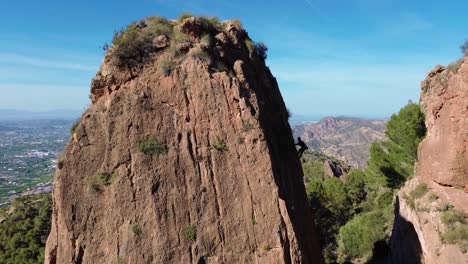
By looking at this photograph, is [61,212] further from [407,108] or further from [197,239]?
[407,108]

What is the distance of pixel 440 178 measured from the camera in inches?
972

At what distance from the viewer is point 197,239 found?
1527 cm

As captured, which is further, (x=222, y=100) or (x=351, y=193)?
(x=351, y=193)

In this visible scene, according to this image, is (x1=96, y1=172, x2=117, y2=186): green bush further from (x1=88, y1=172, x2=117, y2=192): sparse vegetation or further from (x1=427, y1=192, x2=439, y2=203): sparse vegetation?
(x1=427, y1=192, x2=439, y2=203): sparse vegetation

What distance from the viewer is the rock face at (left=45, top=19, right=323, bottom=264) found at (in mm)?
15273

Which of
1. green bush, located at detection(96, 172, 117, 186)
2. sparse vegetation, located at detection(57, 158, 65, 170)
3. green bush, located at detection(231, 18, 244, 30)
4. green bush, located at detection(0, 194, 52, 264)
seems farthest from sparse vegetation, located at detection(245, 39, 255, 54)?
green bush, located at detection(0, 194, 52, 264)

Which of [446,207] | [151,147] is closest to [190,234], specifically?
[151,147]

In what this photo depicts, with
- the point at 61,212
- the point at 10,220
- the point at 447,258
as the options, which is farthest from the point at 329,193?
the point at 10,220

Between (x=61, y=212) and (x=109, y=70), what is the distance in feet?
23.3

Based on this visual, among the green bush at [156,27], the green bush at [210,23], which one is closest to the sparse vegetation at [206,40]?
the green bush at [210,23]

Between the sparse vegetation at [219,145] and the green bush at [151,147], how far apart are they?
2.21 meters

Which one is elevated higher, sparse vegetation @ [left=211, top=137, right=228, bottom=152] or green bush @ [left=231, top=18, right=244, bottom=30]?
green bush @ [left=231, top=18, right=244, bottom=30]

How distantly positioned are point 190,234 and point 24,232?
4354 centimetres

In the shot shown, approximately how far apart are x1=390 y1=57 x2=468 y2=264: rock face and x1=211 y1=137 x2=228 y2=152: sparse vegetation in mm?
Answer: 15882
